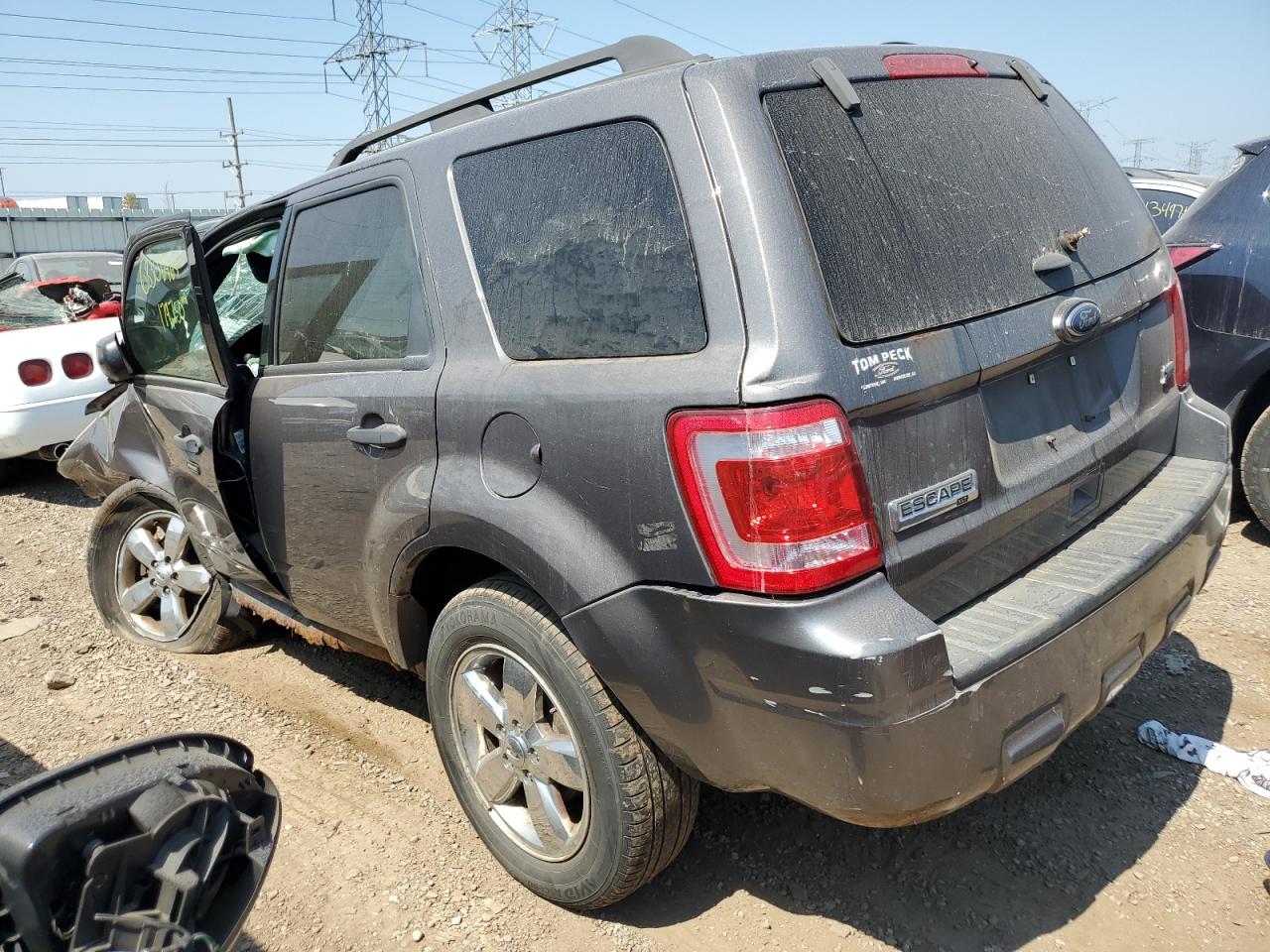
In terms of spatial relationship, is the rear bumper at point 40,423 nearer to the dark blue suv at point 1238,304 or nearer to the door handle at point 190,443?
the door handle at point 190,443

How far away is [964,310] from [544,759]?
1.48 m

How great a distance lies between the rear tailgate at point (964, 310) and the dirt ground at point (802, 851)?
929 mm

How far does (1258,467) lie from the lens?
4.54 meters

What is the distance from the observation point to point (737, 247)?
1.93 m

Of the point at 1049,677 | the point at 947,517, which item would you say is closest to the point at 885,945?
the point at 1049,677

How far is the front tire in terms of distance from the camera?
2262 mm

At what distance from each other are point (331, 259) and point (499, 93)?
74 cm

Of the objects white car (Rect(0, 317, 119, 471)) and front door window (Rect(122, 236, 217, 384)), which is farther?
white car (Rect(0, 317, 119, 471))

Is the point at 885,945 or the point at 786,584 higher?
the point at 786,584

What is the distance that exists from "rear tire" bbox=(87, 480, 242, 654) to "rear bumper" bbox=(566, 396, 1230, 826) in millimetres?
2657

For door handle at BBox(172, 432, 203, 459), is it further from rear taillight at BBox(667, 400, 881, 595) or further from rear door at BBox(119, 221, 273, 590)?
rear taillight at BBox(667, 400, 881, 595)

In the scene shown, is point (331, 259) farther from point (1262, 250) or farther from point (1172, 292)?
point (1262, 250)

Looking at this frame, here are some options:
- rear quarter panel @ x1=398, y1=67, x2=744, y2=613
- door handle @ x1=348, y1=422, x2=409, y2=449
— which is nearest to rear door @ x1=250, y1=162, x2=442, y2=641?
door handle @ x1=348, y1=422, x2=409, y2=449

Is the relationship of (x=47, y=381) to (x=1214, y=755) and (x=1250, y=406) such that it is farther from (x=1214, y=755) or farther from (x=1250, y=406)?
(x=1250, y=406)
